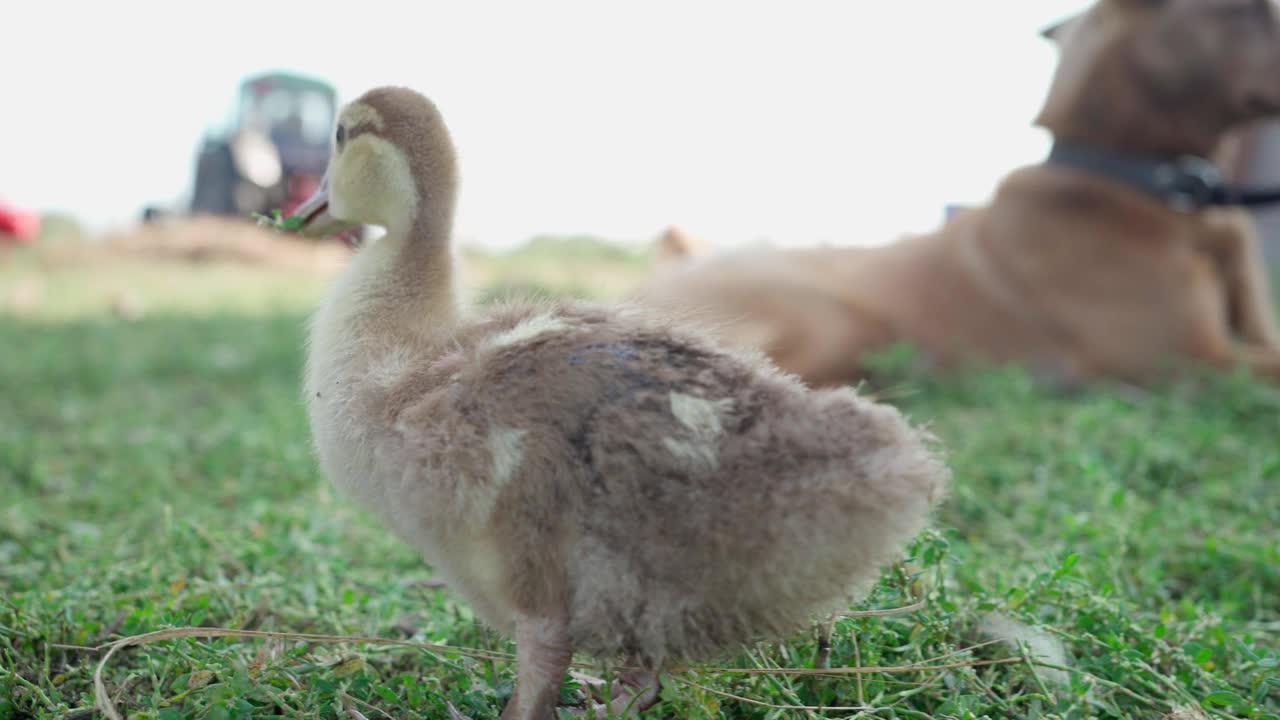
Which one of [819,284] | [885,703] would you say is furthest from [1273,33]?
[885,703]

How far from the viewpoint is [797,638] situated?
4.91 feet

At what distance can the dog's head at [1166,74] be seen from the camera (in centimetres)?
384

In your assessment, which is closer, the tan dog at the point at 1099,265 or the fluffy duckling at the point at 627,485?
the fluffy duckling at the point at 627,485

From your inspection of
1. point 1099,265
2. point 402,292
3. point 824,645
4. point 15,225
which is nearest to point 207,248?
point 15,225

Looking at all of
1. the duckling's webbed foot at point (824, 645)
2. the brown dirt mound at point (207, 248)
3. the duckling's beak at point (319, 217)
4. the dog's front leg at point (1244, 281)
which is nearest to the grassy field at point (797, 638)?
the duckling's webbed foot at point (824, 645)

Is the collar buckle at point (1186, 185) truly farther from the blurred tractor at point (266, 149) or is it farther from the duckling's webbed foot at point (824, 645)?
the blurred tractor at point (266, 149)

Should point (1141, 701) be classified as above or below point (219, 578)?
above

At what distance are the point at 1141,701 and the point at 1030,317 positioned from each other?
290 cm

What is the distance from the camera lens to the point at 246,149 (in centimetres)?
1356

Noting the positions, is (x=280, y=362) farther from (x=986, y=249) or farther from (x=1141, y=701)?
(x=1141, y=701)

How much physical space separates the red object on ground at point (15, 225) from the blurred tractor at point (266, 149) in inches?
102

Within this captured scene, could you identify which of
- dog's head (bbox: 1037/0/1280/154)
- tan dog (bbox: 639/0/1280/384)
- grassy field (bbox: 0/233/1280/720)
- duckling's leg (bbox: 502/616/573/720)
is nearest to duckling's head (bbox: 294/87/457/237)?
grassy field (bbox: 0/233/1280/720)

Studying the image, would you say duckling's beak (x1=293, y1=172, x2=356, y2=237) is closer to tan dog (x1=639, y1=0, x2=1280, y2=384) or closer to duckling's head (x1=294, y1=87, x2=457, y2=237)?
duckling's head (x1=294, y1=87, x2=457, y2=237)

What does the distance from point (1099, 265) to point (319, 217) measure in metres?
3.55
